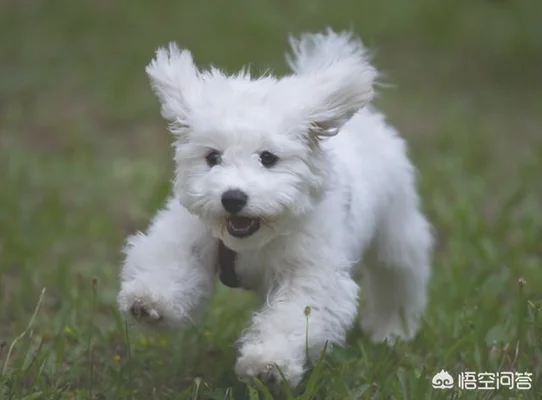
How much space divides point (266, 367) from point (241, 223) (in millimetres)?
484

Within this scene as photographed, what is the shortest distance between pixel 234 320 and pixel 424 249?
97 cm

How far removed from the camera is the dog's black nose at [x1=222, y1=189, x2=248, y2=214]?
3.16 meters

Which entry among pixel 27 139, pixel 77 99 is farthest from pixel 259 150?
pixel 77 99

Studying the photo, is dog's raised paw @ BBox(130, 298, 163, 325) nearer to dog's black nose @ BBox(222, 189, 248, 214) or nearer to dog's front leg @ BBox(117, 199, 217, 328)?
dog's front leg @ BBox(117, 199, 217, 328)

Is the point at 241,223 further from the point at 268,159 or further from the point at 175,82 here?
the point at 175,82

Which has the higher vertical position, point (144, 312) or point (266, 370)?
point (144, 312)

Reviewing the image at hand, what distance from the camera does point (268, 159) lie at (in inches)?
130

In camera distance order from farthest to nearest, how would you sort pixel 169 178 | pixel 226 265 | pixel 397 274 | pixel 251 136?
pixel 169 178, pixel 397 274, pixel 226 265, pixel 251 136

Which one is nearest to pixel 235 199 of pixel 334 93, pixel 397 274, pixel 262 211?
pixel 262 211

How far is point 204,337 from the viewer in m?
4.40

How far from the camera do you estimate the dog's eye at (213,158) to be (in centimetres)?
330

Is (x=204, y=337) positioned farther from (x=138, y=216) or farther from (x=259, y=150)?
(x=138, y=216)

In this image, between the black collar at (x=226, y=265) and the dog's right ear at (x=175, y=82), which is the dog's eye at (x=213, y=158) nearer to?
the dog's right ear at (x=175, y=82)

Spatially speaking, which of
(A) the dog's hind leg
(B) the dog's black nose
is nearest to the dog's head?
(B) the dog's black nose
